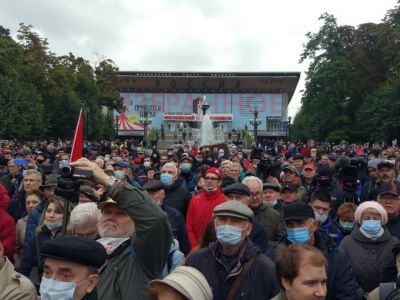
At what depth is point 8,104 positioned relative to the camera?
3112 cm

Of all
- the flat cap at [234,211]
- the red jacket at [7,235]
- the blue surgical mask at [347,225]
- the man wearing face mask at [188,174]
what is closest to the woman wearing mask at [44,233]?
the red jacket at [7,235]

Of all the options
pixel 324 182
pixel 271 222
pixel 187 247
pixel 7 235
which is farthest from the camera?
pixel 324 182

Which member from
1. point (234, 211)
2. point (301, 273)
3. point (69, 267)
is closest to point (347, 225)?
point (234, 211)

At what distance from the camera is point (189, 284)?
8.39 ft

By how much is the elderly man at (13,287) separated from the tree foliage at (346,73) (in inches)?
1495

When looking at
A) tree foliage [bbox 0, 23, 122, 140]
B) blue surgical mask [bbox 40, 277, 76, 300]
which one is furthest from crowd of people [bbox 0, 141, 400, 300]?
tree foliage [bbox 0, 23, 122, 140]

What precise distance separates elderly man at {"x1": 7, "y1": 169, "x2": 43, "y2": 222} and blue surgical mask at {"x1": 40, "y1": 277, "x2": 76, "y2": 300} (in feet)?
14.4

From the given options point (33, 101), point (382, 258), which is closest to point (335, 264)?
point (382, 258)

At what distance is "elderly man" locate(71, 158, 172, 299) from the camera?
296cm

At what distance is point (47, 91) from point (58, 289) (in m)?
40.7

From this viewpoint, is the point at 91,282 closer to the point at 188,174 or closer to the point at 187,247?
the point at 187,247

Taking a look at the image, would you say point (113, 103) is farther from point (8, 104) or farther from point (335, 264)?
point (335, 264)

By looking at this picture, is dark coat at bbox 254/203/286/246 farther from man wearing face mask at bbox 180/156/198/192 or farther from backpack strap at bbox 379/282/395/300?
man wearing face mask at bbox 180/156/198/192

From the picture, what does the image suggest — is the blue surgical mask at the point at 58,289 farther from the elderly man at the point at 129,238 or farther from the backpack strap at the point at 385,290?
the backpack strap at the point at 385,290
